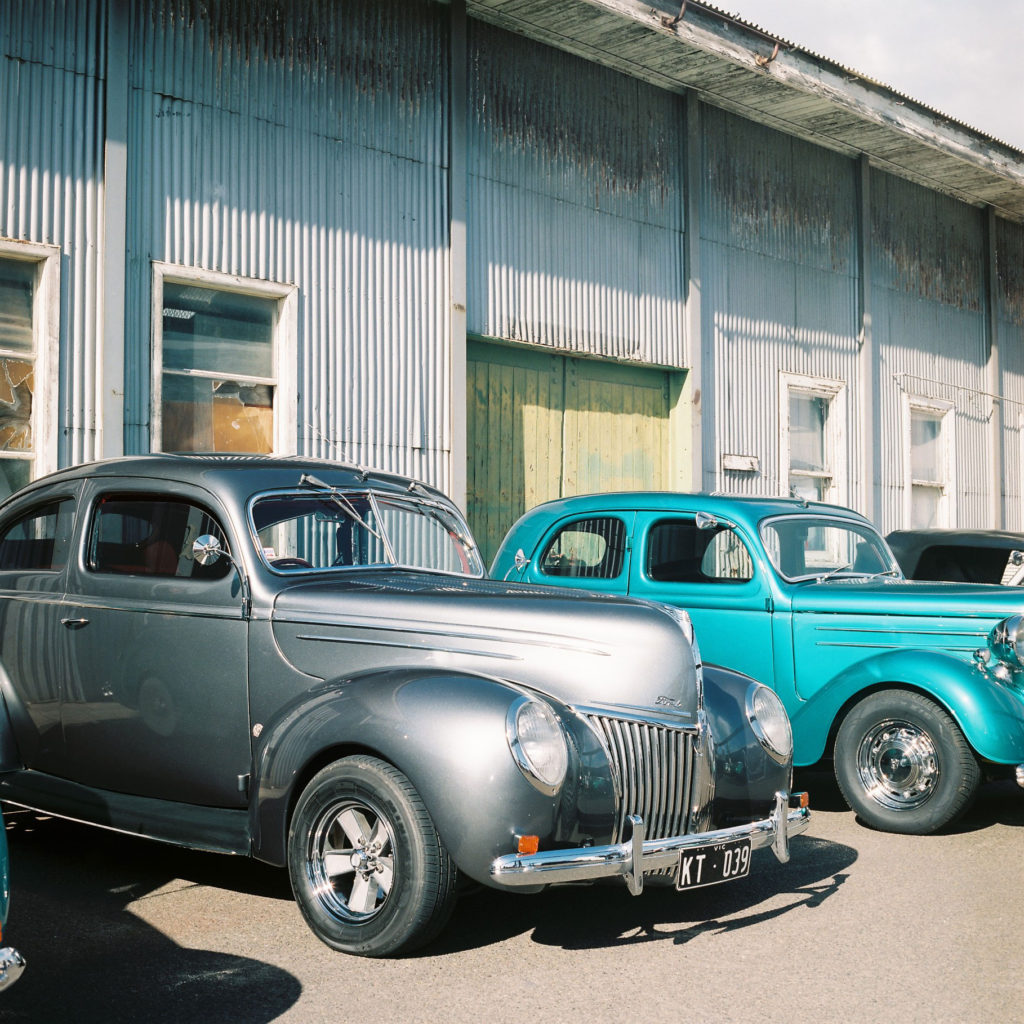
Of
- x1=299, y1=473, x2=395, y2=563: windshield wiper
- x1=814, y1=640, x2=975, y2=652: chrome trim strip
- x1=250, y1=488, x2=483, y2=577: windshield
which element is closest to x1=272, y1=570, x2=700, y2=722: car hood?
x1=250, y1=488, x2=483, y2=577: windshield

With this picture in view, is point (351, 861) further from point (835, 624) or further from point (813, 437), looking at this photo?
point (813, 437)

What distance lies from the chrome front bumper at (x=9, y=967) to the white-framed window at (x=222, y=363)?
19.4ft

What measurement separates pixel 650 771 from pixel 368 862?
1.04 m

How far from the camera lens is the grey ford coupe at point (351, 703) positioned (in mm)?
4375

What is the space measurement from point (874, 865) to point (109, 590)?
3594 mm

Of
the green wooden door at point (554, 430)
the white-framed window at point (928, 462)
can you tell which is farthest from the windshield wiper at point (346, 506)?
the white-framed window at point (928, 462)

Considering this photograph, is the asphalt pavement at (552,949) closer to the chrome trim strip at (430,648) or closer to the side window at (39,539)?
the chrome trim strip at (430,648)

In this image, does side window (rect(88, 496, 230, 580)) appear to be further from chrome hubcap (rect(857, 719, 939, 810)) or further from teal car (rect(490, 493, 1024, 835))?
chrome hubcap (rect(857, 719, 939, 810))

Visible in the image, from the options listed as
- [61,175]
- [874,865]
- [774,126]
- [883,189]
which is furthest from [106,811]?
[883,189]

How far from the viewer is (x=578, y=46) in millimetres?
12172

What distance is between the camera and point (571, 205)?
1225cm

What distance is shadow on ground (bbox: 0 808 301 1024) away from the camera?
399cm

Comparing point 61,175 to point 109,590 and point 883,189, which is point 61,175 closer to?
point 109,590

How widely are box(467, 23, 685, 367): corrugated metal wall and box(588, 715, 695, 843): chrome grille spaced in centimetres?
696
